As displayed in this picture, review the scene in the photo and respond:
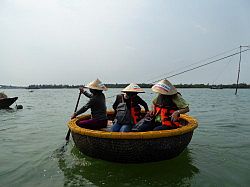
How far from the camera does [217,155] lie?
237 inches

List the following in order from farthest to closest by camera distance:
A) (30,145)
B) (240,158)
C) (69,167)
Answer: (30,145)
(240,158)
(69,167)

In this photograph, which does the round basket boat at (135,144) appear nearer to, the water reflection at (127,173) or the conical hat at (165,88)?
the water reflection at (127,173)

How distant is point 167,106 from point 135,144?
49.2 inches

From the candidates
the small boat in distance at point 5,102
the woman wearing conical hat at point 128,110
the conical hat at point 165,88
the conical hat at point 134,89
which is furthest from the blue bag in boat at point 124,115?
the small boat in distance at point 5,102

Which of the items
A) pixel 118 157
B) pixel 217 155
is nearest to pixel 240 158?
pixel 217 155

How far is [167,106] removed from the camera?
5.46 metres

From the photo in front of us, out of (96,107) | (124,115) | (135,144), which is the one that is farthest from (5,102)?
(135,144)

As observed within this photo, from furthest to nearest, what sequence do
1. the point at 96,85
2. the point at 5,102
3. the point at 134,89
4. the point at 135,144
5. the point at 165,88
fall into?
the point at 5,102 < the point at 96,85 < the point at 134,89 < the point at 165,88 < the point at 135,144

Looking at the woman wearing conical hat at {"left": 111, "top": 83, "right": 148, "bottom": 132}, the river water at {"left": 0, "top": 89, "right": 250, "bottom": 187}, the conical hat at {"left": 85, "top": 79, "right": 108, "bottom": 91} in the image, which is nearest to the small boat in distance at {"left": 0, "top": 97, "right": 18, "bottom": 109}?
the river water at {"left": 0, "top": 89, "right": 250, "bottom": 187}

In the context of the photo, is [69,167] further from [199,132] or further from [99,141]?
[199,132]

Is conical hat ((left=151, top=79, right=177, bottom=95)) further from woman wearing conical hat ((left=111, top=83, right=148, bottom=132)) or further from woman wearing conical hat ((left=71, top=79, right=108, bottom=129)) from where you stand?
woman wearing conical hat ((left=71, top=79, right=108, bottom=129))

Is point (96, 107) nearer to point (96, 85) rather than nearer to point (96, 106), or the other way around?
point (96, 106)

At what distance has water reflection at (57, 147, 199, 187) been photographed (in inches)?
175

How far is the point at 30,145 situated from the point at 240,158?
5285mm
